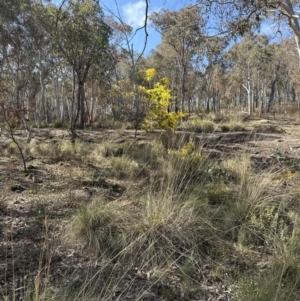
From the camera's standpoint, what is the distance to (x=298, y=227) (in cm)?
327

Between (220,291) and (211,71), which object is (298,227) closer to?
(220,291)

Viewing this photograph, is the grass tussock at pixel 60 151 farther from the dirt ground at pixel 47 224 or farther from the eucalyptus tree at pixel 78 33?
the eucalyptus tree at pixel 78 33

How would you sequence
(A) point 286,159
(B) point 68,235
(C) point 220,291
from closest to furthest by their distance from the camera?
(C) point 220,291
(B) point 68,235
(A) point 286,159

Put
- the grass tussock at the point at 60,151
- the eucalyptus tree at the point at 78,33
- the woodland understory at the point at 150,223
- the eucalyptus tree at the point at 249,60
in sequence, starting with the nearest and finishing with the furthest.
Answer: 1. the woodland understory at the point at 150,223
2. the grass tussock at the point at 60,151
3. the eucalyptus tree at the point at 78,33
4. the eucalyptus tree at the point at 249,60

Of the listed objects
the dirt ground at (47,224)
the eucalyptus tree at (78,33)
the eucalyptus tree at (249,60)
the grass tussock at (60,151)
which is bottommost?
the dirt ground at (47,224)

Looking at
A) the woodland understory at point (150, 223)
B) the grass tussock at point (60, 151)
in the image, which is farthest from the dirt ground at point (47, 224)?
the grass tussock at point (60, 151)

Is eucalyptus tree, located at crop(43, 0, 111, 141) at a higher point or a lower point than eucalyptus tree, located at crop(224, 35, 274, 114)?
lower

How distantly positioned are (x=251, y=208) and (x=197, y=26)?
15.1 ft

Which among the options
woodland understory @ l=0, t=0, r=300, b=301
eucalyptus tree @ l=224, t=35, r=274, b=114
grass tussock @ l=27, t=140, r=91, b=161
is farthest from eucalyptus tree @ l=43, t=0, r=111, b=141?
eucalyptus tree @ l=224, t=35, r=274, b=114

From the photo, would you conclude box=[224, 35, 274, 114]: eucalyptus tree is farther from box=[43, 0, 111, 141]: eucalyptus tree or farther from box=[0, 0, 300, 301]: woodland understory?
box=[0, 0, 300, 301]: woodland understory

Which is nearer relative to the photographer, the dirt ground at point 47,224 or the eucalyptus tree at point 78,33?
the dirt ground at point 47,224

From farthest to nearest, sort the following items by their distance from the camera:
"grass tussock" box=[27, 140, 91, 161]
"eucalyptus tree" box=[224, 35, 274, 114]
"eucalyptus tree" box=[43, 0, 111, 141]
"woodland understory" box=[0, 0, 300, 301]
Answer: "eucalyptus tree" box=[224, 35, 274, 114]
"eucalyptus tree" box=[43, 0, 111, 141]
"grass tussock" box=[27, 140, 91, 161]
"woodland understory" box=[0, 0, 300, 301]

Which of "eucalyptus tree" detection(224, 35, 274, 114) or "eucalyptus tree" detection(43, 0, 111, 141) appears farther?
"eucalyptus tree" detection(224, 35, 274, 114)

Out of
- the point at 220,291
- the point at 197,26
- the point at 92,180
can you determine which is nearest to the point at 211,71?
the point at 197,26
